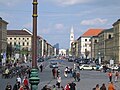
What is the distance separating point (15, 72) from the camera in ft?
162

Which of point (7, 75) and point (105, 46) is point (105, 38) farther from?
point (7, 75)

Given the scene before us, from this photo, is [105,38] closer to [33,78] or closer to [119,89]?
[119,89]

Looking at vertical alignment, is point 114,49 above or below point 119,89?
above

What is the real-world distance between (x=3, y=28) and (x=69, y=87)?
11021cm

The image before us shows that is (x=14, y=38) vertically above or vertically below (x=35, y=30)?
above

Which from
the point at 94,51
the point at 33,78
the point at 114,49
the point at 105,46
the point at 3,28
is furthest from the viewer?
the point at 94,51

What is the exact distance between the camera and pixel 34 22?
478 inches

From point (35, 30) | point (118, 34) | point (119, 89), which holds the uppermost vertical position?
point (118, 34)

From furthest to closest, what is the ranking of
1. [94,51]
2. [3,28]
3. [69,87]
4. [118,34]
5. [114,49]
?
1. [94,51]
2. [3,28]
3. [114,49]
4. [118,34]
5. [69,87]

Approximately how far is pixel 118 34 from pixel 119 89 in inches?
3214

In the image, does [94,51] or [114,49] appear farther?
[94,51]

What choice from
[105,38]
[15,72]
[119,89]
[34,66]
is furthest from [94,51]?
[34,66]

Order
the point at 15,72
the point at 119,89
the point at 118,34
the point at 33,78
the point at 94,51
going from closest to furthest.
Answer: the point at 33,78
the point at 119,89
the point at 15,72
the point at 118,34
the point at 94,51

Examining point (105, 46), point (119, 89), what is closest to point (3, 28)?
point (105, 46)
